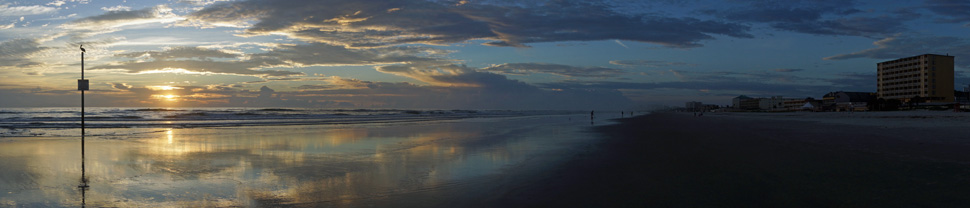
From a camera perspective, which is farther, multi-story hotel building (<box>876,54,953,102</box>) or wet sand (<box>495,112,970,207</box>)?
multi-story hotel building (<box>876,54,953,102</box>)

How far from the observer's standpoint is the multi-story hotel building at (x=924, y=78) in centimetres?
11881

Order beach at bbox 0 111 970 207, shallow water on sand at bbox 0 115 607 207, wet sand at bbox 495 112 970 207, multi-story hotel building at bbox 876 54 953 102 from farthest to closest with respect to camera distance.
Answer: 1. multi-story hotel building at bbox 876 54 953 102
2. shallow water on sand at bbox 0 115 607 207
3. beach at bbox 0 111 970 207
4. wet sand at bbox 495 112 970 207

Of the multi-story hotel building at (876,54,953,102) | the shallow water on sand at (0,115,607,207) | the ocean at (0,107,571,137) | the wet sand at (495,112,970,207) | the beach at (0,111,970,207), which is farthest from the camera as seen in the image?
the multi-story hotel building at (876,54,953,102)

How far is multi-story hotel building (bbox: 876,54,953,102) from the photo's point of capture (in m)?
119

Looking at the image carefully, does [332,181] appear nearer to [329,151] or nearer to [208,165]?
[208,165]

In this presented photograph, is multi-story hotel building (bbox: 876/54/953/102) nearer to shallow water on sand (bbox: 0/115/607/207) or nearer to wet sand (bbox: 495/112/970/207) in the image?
wet sand (bbox: 495/112/970/207)

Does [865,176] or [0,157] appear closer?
[865,176]

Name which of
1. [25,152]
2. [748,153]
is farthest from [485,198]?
[25,152]

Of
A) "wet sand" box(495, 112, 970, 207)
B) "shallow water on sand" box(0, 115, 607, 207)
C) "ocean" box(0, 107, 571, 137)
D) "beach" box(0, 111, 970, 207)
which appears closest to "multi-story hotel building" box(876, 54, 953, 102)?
"ocean" box(0, 107, 571, 137)

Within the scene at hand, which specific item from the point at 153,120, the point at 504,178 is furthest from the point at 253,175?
the point at 153,120

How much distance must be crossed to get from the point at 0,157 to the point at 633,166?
51.7 feet

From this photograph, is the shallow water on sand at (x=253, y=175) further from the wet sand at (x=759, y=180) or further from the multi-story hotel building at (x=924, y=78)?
the multi-story hotel building at (x=924, y=78)

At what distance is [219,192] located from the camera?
7215mm

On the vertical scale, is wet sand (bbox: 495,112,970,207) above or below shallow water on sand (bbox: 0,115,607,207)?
above
